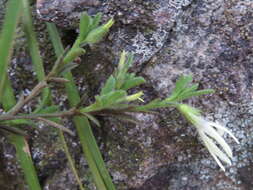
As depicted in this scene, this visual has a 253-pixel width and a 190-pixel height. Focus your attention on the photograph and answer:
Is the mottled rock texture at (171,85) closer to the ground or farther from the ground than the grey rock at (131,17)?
closer to the ground

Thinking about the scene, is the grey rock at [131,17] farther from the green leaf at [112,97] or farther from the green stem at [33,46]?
the green leaf at [112,97]

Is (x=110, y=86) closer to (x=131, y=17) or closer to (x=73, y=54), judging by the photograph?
(x=73, y=54)

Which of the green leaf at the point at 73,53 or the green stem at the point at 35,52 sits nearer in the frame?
the green leaf at the point at 73,53

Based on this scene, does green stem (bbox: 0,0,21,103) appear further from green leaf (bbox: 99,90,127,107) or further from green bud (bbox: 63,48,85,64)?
green leaf (bbox: 99,90,127,107)

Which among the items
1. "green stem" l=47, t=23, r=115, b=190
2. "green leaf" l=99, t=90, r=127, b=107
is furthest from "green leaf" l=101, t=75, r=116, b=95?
"green stem" l=47, t=23, r=115, b=190

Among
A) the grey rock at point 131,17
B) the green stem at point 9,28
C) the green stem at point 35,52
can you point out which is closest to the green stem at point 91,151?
the green stem at point 35,52

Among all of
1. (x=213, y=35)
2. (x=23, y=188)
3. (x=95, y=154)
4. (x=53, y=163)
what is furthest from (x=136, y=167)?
(x=213, y=35)

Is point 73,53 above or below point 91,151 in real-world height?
above

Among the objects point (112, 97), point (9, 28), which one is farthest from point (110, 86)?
point (9, 28)
